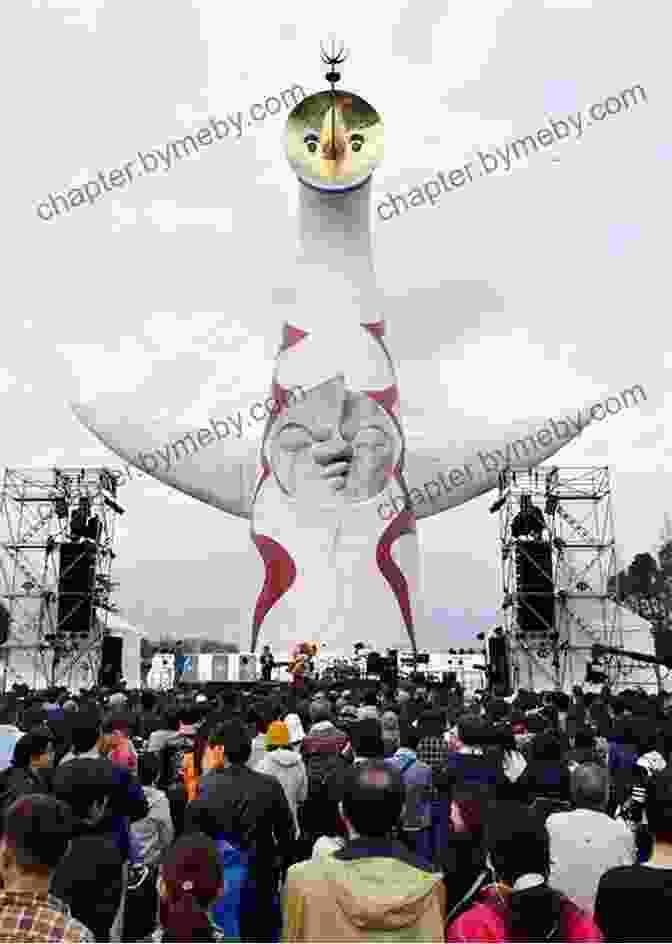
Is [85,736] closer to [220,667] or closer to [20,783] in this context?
[20,783]

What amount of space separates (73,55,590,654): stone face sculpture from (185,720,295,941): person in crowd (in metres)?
16.8

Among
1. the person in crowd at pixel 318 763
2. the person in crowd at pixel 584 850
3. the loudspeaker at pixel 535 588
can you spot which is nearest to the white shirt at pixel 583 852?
the person in crowd at pixel 584 850

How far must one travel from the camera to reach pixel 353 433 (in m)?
21.1

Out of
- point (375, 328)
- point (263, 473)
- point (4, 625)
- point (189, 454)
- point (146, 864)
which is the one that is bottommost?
point (146, 864)

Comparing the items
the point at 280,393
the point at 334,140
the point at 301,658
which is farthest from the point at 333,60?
the point at 301,658

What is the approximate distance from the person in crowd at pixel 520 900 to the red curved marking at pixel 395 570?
1851 cm

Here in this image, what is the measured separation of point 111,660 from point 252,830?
1810 cm

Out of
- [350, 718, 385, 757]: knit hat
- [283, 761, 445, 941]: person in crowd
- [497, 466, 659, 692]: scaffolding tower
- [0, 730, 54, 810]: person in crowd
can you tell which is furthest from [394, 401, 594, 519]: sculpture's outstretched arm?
[283, 761, 445, 941]: person in crowd

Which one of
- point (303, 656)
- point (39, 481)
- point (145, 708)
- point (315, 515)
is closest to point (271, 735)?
point (145, 708)

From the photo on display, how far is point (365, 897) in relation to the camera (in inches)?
84.7

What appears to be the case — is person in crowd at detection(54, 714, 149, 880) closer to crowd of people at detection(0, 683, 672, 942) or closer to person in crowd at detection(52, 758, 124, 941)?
crowd of people at detection(0, 683, 672, 942)

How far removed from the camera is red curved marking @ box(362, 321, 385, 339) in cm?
2198

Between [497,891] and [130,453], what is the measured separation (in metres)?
22.9

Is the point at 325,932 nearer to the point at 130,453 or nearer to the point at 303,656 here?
the point at 303,656
